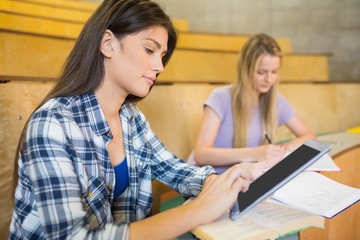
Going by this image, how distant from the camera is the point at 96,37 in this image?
28.1 inches

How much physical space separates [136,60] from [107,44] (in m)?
0.07

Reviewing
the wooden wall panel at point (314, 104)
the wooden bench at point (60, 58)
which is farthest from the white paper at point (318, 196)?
the wooden wall panel at point (314, 104)

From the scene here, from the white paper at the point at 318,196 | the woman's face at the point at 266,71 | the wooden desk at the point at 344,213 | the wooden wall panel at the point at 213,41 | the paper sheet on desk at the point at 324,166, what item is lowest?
the wooden desk at the point at 344,213

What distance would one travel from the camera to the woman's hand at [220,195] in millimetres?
566

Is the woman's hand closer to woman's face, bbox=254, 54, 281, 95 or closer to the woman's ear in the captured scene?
the woman's ear

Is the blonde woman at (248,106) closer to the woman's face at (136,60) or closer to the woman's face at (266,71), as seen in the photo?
the woman's face at (266,71)

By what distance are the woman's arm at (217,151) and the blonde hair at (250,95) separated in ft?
0.34

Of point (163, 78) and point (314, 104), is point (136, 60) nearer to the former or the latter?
point (163, 78)

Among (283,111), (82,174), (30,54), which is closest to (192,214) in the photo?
(82,174)

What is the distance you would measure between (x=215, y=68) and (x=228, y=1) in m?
1.22

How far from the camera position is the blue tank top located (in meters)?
0.77

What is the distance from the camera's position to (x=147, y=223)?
0.56m

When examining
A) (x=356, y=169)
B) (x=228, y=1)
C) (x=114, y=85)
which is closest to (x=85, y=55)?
(x=114, y=85)

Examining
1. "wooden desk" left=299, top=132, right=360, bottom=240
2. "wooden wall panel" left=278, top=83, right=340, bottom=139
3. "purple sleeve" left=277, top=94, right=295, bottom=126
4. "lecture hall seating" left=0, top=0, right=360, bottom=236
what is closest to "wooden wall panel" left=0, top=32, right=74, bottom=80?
"lecture hall seating" left=0, top=0, right=360, bottom=236
